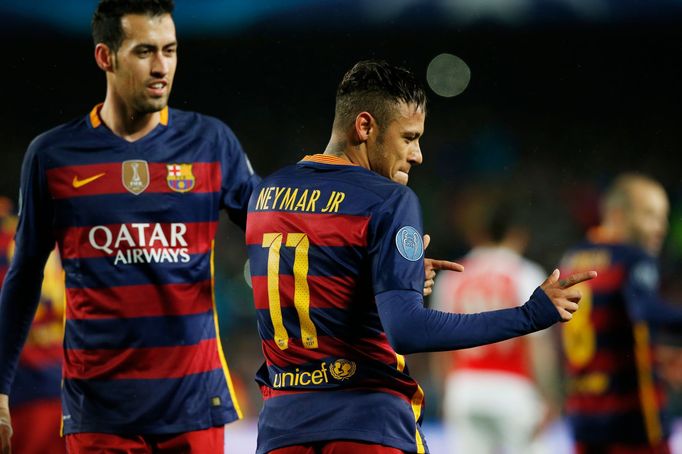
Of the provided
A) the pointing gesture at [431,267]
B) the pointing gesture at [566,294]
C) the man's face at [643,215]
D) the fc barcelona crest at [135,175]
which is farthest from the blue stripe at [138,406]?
the man's face at [643,215]

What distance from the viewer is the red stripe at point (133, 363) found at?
3.40 metres

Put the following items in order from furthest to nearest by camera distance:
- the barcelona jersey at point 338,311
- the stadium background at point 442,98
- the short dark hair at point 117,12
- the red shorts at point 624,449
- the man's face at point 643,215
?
the stadium background at point 442,98 → the man's face at point 643,215 → the red shorts at point 624,449 → the short dark hair at point 117,12 → the barcelona jersey at point 338,311

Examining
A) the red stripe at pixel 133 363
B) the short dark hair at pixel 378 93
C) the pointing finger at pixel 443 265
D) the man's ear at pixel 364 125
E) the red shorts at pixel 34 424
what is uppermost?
the short dark hair at pixel 378 93

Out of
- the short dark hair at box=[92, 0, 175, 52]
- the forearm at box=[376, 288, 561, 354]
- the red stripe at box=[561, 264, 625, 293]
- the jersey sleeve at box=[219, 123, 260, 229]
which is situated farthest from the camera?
the red stripe at box=[561, 264, 625, 293]

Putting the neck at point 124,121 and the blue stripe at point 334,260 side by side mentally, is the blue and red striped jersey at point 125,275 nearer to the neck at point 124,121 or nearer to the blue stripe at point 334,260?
the neck at point 124,121

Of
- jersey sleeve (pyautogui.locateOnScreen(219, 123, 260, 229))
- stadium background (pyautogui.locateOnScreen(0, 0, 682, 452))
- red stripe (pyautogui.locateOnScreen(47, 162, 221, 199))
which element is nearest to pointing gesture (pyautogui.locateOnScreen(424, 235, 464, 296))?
jersey sleeve (pyautogui.locateOnScreen(219, 123, 260, 229))

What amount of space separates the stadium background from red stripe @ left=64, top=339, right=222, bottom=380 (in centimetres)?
893

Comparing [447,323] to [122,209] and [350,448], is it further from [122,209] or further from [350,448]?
[122,209]

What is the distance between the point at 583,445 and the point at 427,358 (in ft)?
19.2

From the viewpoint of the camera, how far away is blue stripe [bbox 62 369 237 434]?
133 inches

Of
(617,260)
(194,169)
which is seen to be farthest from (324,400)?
A: (617,260)

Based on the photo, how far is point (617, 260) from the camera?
19.9ft

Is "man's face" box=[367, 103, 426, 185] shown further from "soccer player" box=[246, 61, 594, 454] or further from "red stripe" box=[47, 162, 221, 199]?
"red stripe" box=[47, 162, 221, 199]

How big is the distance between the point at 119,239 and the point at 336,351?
3.17 ft
